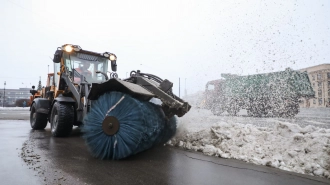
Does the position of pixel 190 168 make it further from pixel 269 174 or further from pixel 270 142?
pixel 270 142

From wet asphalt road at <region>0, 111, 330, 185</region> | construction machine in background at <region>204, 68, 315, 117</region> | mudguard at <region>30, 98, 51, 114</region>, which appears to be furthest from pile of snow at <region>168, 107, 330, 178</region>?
construction machine in background at <region>204, 68, 315, 117</region>

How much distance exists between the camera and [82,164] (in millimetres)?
3387

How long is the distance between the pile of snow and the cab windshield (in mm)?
2990

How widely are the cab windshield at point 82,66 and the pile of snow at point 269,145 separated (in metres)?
2.99

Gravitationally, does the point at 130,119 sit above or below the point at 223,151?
above

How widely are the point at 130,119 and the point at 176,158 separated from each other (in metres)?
1.16

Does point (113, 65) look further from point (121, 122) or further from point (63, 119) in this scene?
point (121, 122)

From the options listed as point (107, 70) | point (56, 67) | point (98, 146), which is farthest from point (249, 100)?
point (98, 146)

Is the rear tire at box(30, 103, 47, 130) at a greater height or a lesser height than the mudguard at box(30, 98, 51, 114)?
lesser

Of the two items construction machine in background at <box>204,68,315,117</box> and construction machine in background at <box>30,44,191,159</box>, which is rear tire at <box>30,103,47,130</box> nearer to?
construction machine in background at <box>30,44,191,159</box>

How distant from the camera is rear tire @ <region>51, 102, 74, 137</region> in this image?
5578 millimetres

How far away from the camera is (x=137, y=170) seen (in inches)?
124

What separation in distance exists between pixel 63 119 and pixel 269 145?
4.76 meters

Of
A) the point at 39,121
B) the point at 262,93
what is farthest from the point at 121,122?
the point at 262,93
